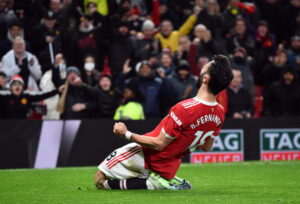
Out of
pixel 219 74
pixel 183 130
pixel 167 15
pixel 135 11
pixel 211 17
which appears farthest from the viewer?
pixel 167 15

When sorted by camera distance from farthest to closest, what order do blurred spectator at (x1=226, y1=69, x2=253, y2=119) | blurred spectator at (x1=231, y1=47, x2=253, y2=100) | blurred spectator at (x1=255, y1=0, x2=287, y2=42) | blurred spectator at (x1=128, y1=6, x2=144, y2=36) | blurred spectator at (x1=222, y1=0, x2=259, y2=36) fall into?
blurred spectator at (x1=255, y1=0, x2=287, y2=42) < blurred spectator at (x1=222, y1=0, x2=259, y2=36) < blurred spectator at (x1=128, y1=6, x2=144, y2=36) < blurred spectator at (x1=231, y1=47, x2=253, y2=100) < blurred spectator at (x1=226, y1=69, x2=253, y2=119)

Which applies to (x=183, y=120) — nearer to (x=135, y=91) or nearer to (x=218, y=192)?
(x=218, y=192)

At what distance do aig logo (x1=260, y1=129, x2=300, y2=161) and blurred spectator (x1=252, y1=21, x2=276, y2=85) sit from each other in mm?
2801

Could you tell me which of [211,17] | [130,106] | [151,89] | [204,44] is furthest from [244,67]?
[130,106]

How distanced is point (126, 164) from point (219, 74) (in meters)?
1.60

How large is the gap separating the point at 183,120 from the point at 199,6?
997cm

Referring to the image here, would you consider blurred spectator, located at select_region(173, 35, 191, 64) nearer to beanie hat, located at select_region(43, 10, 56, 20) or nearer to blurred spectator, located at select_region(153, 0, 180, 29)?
blurred spectator, located at select_region(153, 0, 180, 29)

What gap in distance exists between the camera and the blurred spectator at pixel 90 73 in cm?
1383

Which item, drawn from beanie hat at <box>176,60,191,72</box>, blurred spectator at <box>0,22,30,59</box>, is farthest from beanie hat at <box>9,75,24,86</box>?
beanie hat at <box>176,60,191,72</box>

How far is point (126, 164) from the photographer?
736cm

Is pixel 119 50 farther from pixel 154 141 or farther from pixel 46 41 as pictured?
pixel 154 141

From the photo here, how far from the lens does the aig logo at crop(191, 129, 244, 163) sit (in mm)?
12688

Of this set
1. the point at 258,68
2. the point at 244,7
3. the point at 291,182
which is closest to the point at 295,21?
the point at 244,7

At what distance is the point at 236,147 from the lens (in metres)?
12.9
